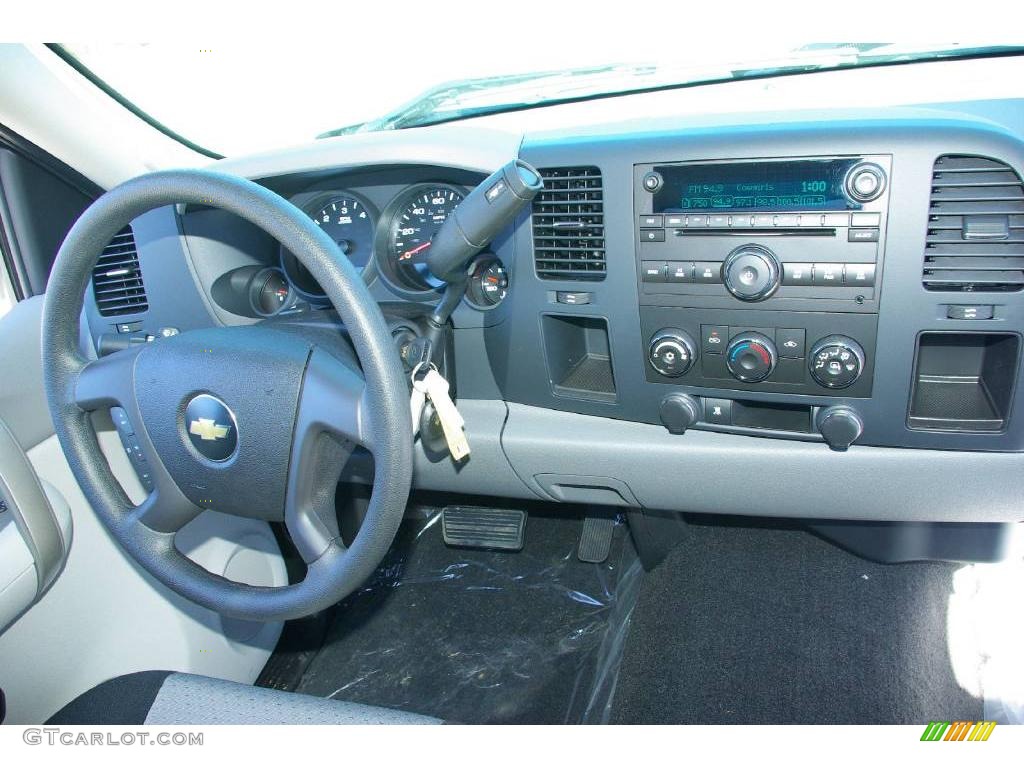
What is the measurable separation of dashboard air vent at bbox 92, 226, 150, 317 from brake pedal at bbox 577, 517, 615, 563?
1.41 m

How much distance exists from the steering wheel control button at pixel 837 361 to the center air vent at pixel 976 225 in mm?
185

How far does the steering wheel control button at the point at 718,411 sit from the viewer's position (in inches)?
60.1

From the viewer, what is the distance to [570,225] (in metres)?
1.47

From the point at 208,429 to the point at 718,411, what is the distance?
99 centimetres

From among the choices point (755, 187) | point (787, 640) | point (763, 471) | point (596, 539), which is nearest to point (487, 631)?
point (596, 539)

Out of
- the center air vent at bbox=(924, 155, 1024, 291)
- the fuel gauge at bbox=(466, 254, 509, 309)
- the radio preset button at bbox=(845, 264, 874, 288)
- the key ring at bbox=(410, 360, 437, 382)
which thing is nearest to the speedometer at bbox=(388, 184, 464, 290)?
the fuel gauge at bbox=(466, 254, 509, 309)

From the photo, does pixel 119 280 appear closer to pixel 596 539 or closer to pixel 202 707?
pixel 202 707

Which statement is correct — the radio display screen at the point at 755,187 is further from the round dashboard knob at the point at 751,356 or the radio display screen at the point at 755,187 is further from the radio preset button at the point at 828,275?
the round dashboard knob at the point at 751,356

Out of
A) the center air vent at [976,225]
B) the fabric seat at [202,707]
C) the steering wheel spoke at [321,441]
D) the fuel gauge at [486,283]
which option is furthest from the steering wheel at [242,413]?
the center air vent at [976,225]

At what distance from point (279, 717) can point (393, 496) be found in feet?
1.44

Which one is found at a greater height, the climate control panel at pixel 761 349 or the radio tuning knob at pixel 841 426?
the climate control panel at pixel 761 349

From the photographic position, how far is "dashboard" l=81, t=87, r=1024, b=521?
49.5 inches

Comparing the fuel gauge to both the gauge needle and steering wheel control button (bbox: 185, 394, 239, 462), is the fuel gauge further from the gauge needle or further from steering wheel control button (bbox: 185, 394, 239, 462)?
steering wheel control button (bbox: 185, 394, 239, 462)

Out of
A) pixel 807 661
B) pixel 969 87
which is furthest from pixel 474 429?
pixel 969 87
